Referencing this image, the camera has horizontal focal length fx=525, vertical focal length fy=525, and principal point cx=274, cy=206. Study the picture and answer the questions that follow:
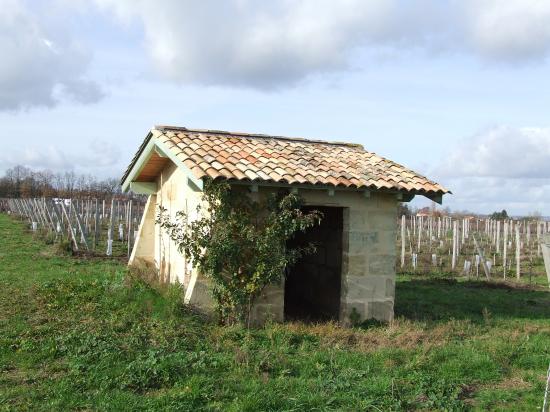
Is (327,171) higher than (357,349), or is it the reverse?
(327,171)

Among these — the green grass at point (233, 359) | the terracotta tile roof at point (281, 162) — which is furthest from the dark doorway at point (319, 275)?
the green grass at point (233, 359)

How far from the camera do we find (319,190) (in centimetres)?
851

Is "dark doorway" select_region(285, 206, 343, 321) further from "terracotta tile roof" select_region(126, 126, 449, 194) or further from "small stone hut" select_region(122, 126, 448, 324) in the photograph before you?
"terracotta tile roof" select_region(126, 126, 449, 194)

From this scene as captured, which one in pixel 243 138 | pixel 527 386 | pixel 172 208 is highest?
pixel 243 138

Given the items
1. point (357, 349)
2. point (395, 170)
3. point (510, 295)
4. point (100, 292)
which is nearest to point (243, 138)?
point (395, 170)

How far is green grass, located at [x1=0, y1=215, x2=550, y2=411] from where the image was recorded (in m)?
5.18

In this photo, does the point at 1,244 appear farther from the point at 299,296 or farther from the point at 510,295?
the point at 510,295

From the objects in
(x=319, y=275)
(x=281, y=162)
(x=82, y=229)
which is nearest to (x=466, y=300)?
(x=319, y=275)

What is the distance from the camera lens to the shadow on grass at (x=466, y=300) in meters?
10.2

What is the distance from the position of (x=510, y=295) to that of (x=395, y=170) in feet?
20.5

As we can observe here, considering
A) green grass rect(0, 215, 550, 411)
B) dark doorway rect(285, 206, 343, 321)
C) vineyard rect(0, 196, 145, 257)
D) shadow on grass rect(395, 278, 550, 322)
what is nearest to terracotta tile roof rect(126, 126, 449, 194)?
dark doorway rect(285, 206, 343, 321)

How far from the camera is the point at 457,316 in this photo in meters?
9.86

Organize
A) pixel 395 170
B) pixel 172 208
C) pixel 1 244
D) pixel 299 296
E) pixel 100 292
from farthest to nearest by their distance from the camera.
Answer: pixel 1 244, pixel 299 296, pixel 172 208, pixel 395 170, pixel 100 292

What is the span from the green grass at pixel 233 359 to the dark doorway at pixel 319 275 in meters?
1.56
